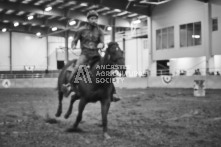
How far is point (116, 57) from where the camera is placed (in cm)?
604

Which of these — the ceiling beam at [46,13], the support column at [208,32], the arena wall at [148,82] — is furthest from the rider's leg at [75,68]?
the ceiling beam at [46,13]

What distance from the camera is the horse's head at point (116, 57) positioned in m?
6.00

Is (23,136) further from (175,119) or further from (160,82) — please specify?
(160,82)

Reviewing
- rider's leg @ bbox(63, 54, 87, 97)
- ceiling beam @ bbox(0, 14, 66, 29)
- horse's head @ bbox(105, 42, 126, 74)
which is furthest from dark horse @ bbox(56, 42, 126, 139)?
ceiling beam @ bbox(0, 14, 66, 29)

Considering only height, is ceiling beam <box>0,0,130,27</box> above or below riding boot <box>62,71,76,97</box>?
above

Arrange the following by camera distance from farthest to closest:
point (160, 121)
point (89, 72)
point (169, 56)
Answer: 1. point (169, 56)
2. point (160, 121)
3. point (89, 72)

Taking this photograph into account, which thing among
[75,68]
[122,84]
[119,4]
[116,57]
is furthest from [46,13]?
[116,57]

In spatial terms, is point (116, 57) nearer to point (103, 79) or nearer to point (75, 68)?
point (103, 79)

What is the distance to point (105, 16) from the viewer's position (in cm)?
4381

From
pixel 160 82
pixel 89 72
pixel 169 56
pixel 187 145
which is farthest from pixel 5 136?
pixel 169 56

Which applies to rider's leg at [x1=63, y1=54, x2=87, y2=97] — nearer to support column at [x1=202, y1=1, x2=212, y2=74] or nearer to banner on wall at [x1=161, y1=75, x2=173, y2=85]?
banner on wall at [x1=161, y1=75, x2=173, y2=85]

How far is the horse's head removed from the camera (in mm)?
6000

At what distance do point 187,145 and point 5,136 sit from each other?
12.3 ft

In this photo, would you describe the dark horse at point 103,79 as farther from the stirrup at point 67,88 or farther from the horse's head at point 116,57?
Answer: the stirrup at point 67,88
